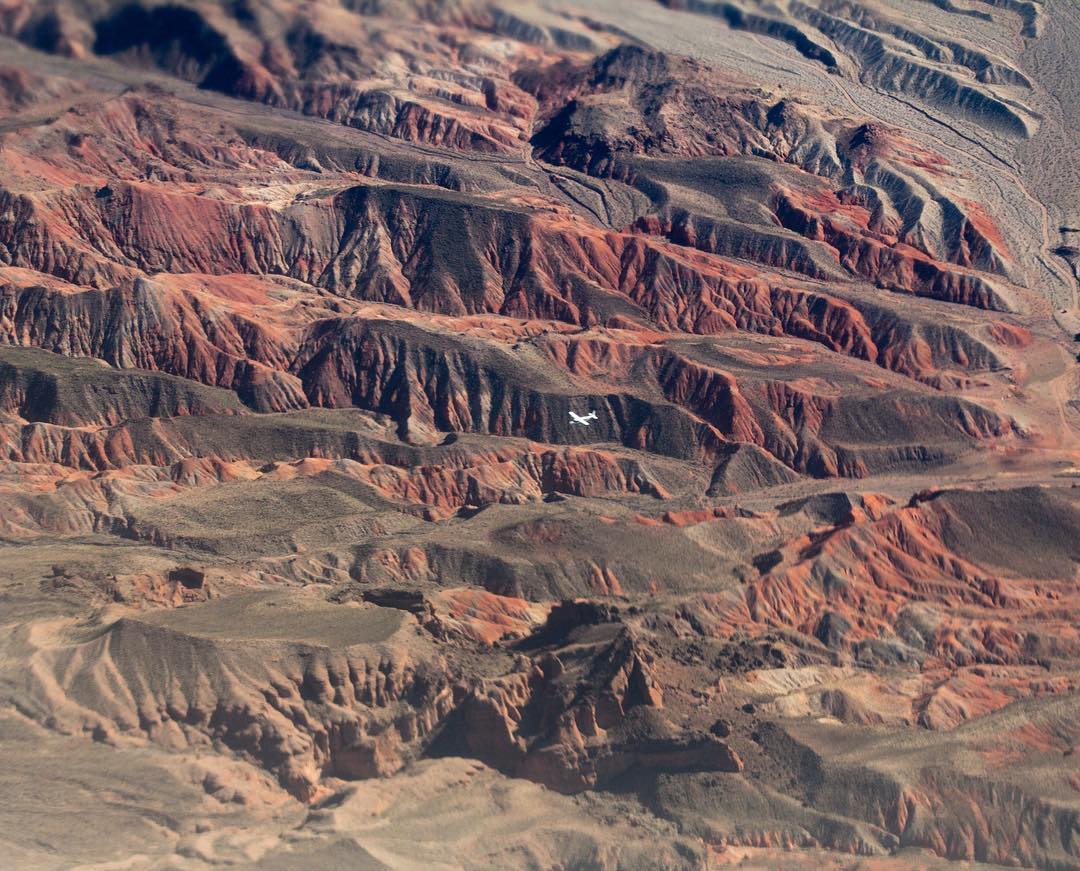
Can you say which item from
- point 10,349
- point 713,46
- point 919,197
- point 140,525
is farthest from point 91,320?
point 713,46

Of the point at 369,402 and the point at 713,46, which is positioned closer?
the point at 369,402

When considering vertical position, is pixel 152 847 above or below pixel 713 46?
below

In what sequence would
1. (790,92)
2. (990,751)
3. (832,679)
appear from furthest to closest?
1. (790,92)
2. (832,679)
3. (990,751)

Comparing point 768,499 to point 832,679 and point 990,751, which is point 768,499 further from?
point 990,751

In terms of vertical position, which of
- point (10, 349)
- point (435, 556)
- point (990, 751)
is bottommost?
point (10, 349)

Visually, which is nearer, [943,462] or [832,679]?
[832,679]

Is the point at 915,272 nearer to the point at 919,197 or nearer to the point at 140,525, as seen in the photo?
the point at 919,197

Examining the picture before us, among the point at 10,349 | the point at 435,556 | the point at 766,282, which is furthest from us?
the point at 766,282

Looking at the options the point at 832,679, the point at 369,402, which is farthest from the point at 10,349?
the point at 832,679
